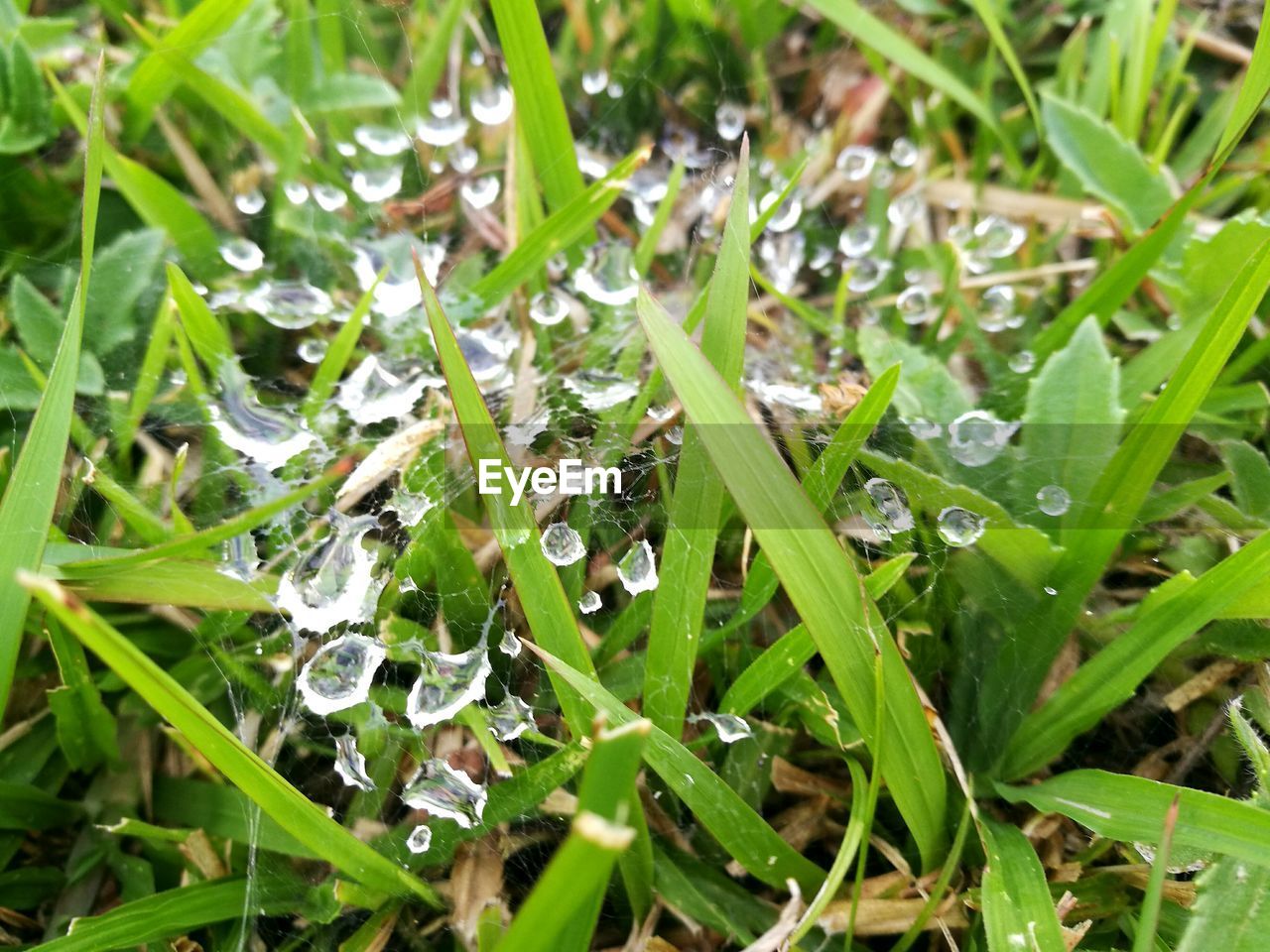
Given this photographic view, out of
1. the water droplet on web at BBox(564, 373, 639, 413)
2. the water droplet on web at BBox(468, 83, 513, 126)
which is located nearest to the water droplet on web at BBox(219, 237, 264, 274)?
the water droplet on web at BBox(468, 83, 513, 126)

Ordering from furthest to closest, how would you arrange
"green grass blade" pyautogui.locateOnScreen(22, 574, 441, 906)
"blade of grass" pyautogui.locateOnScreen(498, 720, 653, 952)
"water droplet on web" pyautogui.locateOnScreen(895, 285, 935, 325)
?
"water droplet on web" pyautogui.locateOnScreen(895, 285, 935, 325)
"green grass blade" pyautogui.locateOnScreen(22, 574, 441, 906)
"blade of grass" pyautogui.locateOnScreen(498, 720, 653, 952)

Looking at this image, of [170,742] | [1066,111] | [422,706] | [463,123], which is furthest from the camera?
[463,123]

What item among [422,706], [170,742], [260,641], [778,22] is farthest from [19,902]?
[778,22]

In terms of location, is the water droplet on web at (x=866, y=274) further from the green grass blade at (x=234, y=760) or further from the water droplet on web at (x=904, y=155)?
the green grass blade at (x=234, y=760)

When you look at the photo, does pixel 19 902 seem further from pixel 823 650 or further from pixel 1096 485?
pixel 1096 485

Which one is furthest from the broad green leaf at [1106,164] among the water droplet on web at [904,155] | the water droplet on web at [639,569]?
the water droplet on web at [639,569]

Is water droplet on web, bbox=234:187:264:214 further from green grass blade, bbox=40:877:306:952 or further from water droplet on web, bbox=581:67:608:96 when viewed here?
green grass blade, bbox=40:877:306:952
